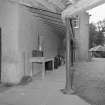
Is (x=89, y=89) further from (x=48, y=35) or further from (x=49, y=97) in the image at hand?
(x=48, y=35)

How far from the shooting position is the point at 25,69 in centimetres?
626

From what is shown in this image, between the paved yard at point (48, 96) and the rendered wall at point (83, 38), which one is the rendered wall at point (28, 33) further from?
the rendered wall at point (83, 38)

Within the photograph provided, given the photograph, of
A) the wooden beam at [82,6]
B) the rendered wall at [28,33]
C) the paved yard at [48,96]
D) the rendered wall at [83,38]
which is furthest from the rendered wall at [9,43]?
the rendered wall at [83,38]

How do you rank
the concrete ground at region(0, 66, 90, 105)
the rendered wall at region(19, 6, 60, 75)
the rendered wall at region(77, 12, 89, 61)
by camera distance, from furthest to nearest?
the rendered wall at region(77, 12, 89, 61) → the rendered wall at region(19, 6, 60, 75) → the concrete ground at region(0, 66, 90, 105)

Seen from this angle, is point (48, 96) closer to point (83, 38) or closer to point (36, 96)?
point (36, 96)

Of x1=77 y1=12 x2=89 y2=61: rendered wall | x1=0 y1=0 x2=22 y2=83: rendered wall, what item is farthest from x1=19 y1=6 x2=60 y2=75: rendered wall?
x1=77 y1=12 x2=89 y2=61: rendered wall

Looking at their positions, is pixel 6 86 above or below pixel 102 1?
below

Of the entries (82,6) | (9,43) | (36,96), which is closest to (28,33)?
(9,43)

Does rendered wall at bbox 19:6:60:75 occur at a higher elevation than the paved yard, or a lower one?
higher

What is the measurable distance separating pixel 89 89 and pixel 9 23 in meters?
3.45

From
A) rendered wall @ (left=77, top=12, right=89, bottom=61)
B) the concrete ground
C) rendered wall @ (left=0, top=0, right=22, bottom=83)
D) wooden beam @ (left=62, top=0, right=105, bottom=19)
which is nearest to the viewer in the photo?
wooden beam @ (left=62, top=0, right=105, bottom=19)

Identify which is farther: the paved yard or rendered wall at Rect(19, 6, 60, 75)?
rendered wall at Rect(19, 6, 60, 75)

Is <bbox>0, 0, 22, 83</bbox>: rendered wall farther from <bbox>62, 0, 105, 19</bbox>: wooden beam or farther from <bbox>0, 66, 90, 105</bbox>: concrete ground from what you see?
<bbox>62, 0, 105, 19</bbox>: wooden beam

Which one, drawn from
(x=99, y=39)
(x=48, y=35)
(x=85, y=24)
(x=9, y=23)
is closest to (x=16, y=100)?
(x=9, y=23)
